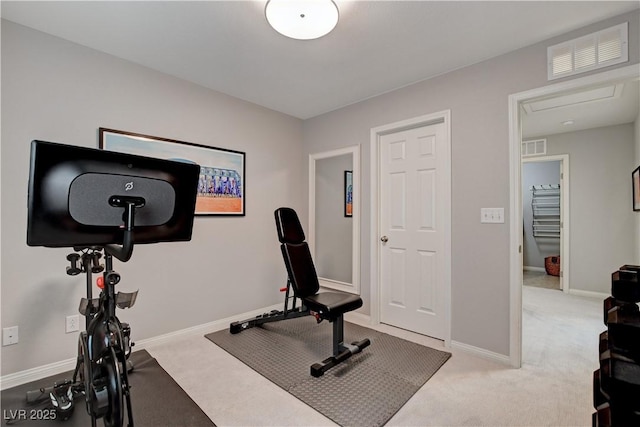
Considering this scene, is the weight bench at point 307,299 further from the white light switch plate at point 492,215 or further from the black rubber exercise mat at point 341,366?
the white light switch plate at point 492,215

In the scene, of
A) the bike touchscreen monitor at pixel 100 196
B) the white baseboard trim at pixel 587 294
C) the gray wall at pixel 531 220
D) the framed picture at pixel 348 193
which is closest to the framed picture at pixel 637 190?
the white baseboard trim at pixel 587 294

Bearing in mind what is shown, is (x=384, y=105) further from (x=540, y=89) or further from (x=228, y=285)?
(x=228, y=285)

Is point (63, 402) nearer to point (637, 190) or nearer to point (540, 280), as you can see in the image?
point (637, 190)

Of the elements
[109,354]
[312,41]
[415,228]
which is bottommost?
[109,354]

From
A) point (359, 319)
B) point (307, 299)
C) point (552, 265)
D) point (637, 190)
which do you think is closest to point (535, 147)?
point (637, 190)

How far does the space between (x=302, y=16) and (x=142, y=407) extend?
2535mm

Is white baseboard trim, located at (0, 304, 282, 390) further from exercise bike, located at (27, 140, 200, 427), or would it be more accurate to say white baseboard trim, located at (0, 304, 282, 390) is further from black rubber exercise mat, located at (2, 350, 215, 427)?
exercise bike, located at (27, 140, 200, 427)

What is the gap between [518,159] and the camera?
2250 mm

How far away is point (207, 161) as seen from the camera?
9.68 feet

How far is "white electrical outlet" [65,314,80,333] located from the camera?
7.15 ft

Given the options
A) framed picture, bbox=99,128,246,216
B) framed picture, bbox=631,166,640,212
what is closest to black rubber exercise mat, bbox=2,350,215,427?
framed picture, bbox=99,128,246,216

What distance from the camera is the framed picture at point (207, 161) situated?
2438 millimetres

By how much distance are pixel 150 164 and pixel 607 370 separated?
1.51 m

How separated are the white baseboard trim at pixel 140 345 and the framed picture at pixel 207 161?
3.75 ft
